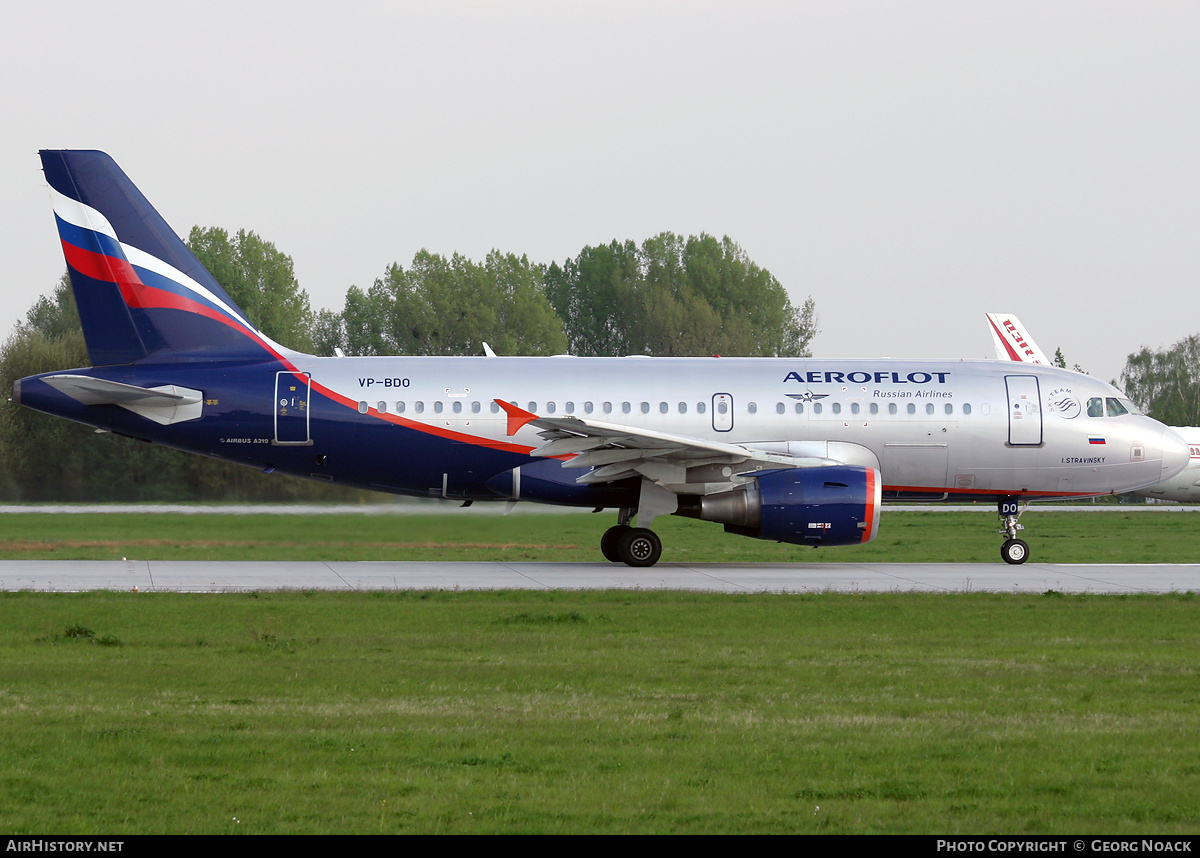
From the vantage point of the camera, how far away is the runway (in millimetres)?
19281

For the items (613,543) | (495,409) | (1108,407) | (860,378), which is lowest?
(613,543)

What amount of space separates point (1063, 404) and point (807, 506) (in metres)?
6.33

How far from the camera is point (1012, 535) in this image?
25.2 m

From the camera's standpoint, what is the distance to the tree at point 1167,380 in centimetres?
10288

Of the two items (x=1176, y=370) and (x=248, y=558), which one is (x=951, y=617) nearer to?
(x=248, y=558)

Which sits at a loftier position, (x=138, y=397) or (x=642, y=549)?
(x=138, y=397)

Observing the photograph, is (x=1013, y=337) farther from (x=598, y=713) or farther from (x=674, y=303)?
(x=598, y=713)

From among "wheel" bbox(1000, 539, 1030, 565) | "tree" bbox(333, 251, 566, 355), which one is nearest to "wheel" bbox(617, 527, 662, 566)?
"wheel" bbox(1000, 539, 1030, 565)

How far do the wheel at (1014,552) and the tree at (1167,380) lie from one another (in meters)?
83.0

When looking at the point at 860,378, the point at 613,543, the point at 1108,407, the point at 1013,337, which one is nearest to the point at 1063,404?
the point at 1108,407

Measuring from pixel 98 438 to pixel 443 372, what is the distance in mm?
11875

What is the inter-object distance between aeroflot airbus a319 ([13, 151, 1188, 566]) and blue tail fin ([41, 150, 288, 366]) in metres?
0.03

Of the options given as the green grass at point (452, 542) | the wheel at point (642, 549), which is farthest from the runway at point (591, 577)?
the green grass at point (452, 542)

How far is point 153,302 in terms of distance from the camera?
24062 mm
